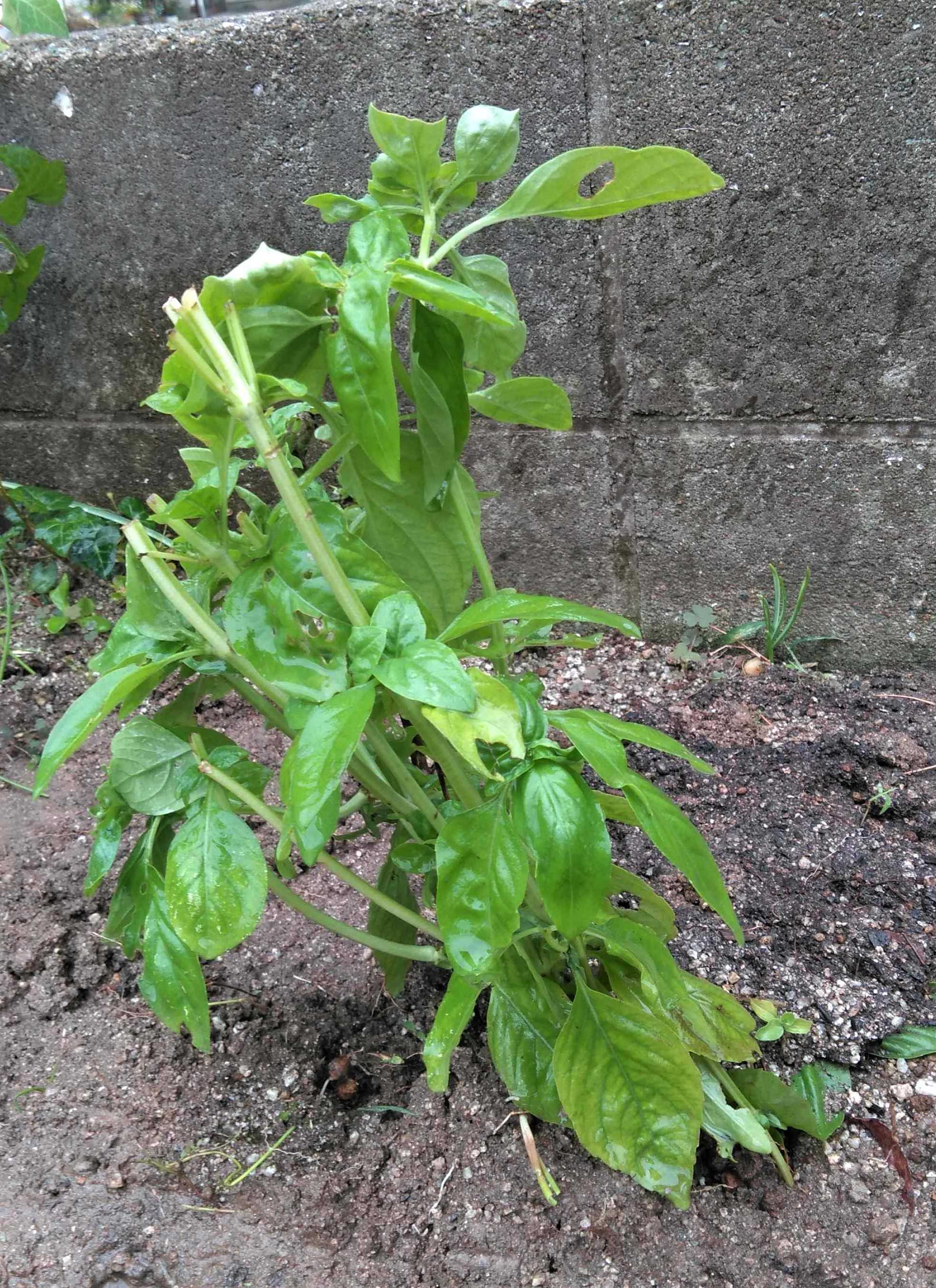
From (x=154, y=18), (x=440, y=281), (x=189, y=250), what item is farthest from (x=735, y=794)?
(x=154, y=18)

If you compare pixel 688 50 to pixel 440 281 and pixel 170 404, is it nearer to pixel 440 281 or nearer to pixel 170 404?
pixel 440 281

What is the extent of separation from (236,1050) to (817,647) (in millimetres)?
1118

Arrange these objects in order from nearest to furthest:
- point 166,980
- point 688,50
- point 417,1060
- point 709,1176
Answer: point 166,980
point 709,1176
point 417,1060
point 688,50

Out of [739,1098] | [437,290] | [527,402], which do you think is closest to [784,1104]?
[739,1098]

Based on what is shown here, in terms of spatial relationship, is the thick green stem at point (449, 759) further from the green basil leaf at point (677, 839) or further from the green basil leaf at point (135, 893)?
the green basil leaf at point (135, 893)

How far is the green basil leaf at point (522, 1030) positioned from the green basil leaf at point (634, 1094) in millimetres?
53

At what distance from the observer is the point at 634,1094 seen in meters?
0.74

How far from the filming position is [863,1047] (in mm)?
970

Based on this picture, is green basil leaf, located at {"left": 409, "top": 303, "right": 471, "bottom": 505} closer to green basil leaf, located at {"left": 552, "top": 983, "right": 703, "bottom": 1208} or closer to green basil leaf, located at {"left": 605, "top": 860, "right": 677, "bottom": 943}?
green basil leaf, located at {"left": 605, "top": 860, "right": 677, "bottom": 943}

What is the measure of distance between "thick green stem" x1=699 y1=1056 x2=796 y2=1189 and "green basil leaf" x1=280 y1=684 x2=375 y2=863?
0.54 meters

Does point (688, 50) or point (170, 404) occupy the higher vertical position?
point (688, 50)

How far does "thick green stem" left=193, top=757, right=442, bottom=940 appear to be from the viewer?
73 cm

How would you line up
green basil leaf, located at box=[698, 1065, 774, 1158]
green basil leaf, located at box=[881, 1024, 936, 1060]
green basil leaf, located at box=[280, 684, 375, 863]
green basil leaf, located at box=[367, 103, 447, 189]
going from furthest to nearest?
green basil leaf, located at box=[881, 1024, 936, 1060], green basil leaf, located at box=[698, 1065, 774, 1158], green basil leaf, located at box=[367, 103, 447, 189], green basil leaf, located at box=[280, 684, 375, 863]

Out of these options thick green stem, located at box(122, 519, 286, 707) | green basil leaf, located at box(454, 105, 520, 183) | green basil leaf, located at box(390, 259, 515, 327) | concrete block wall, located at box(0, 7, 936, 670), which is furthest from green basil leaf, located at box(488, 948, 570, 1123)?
concrete block wall, located at box(0, 7, 936, 670)
